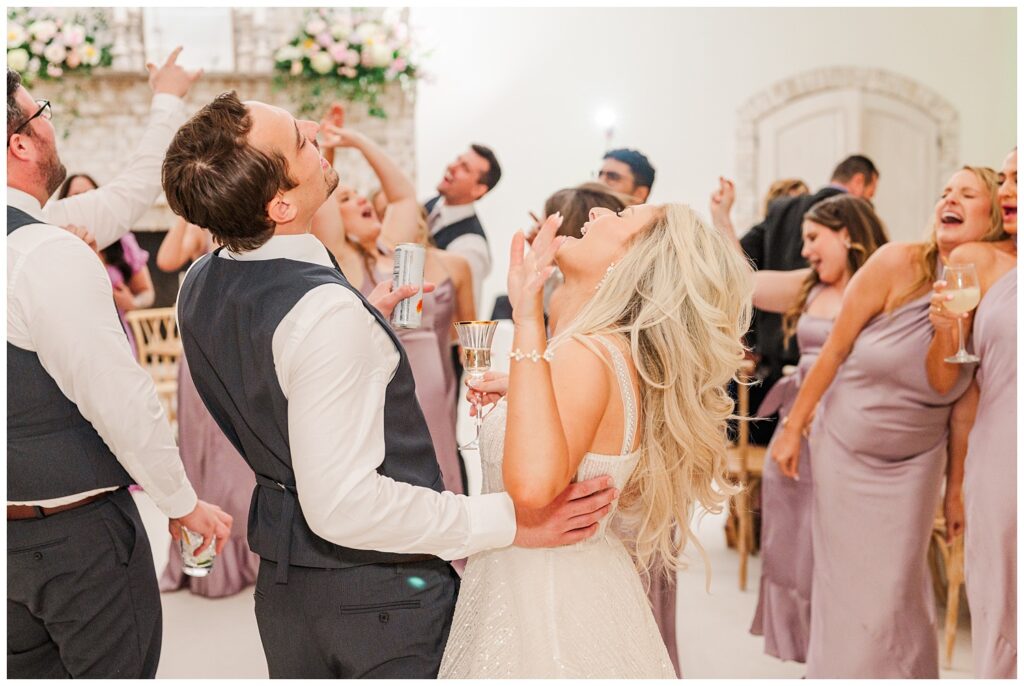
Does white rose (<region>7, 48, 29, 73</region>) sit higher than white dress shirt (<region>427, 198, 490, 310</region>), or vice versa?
white rose (<region>7, 48, 29, 73</region>)

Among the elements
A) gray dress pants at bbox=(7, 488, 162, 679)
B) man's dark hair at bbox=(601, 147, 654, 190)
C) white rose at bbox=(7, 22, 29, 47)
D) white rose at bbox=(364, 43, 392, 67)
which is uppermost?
white rose at bbox=(7, 22, 29, 47)

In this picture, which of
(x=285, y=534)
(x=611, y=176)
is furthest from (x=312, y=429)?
(x=611, y=176)

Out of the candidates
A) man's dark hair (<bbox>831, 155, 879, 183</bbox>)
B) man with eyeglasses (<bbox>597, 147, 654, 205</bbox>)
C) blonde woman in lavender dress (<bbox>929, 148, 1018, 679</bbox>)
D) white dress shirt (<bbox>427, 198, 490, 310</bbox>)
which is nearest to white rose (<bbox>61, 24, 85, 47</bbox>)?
white dress shirt (<bbox>427, 198, 490, 310</bbox>)

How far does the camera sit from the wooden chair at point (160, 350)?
20.9ft

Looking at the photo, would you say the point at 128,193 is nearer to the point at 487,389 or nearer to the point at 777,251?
the point at 487,389

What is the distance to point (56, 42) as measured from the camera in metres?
6.97

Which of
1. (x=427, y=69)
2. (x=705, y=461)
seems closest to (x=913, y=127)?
(x=427, y=69)

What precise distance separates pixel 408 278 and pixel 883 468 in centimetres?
180

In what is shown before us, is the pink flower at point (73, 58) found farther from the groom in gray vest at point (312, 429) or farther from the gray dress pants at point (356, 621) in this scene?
the gray dress pants at point (356, 621)

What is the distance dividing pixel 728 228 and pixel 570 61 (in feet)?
19.8

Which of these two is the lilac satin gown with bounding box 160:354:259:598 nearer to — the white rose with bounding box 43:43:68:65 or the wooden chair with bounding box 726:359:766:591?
the wooden chair with bounding box 726:359:766:591

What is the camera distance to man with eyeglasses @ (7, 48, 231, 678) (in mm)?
1612

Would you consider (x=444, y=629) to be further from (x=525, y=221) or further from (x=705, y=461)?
(x=525, y=221)

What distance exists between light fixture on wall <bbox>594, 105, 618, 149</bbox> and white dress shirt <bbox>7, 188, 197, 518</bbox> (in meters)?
7.19
